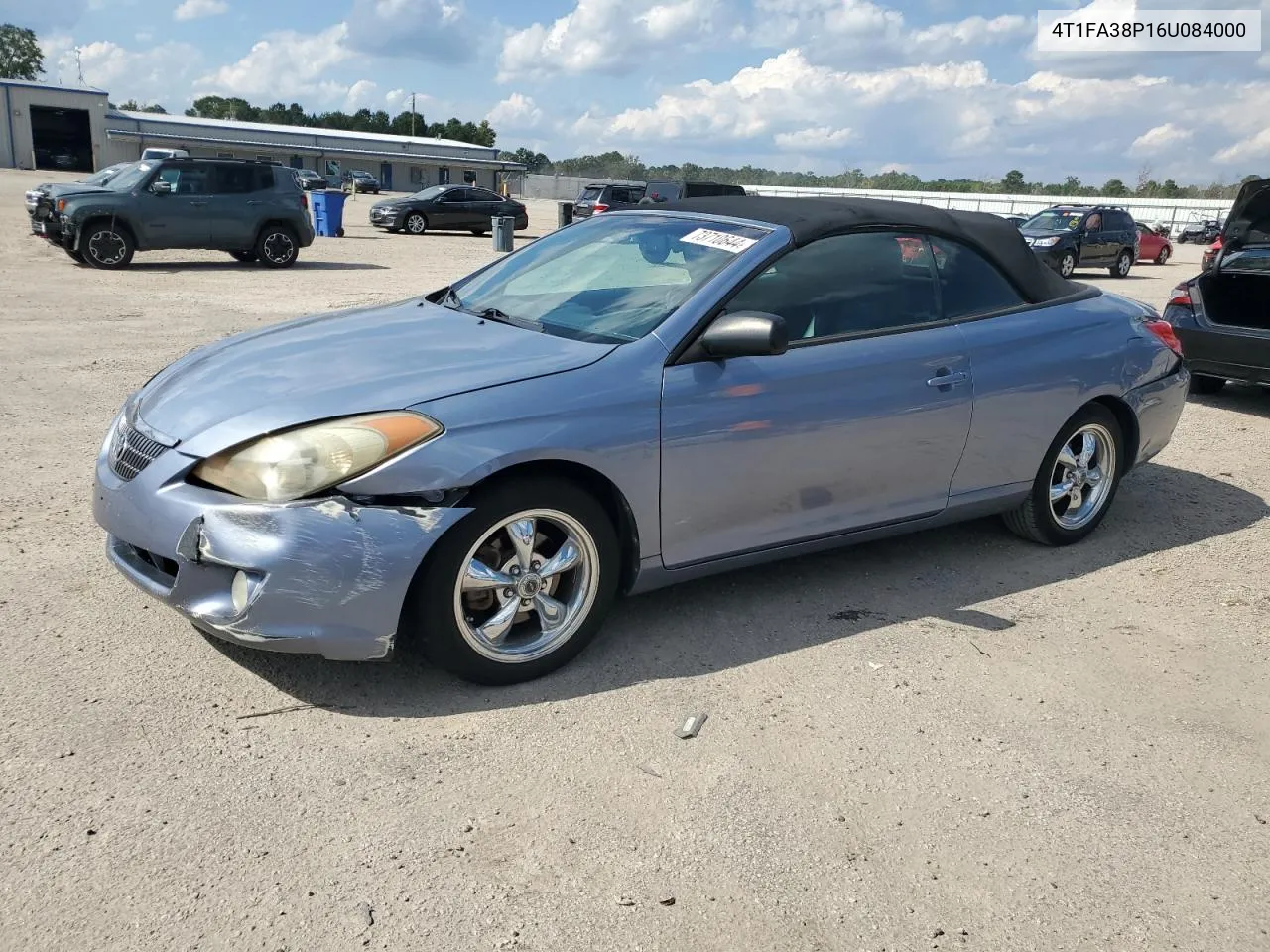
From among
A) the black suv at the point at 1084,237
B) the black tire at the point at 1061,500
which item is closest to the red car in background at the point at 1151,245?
the black suv at the point at 1084,237

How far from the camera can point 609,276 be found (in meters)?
4.21

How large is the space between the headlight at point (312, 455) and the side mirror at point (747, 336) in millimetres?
1037

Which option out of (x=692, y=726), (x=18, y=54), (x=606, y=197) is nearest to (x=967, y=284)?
(x=692, y=726)

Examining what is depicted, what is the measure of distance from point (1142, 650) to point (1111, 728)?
732mm

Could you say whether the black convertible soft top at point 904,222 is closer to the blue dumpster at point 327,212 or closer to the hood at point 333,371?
the hood at point 333,371

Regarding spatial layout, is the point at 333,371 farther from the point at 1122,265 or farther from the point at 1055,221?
the point at 1122,265

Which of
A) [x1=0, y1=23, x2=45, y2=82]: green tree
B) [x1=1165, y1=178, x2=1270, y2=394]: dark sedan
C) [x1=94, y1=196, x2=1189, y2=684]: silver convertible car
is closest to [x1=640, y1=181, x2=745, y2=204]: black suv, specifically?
[x1=1165, y1=178, x2=1270, y2=394]: dark sedan

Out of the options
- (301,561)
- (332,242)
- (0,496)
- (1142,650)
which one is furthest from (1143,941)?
(332,242)

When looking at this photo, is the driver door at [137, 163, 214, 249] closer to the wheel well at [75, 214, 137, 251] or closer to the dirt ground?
the wheel well at [75, 214, 137, 251]

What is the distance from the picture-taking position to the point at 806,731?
3.28 m

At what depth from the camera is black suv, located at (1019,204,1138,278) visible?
22.9 metres

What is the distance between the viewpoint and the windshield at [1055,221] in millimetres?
23188

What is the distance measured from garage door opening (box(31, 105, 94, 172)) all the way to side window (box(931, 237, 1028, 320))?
7275 cm

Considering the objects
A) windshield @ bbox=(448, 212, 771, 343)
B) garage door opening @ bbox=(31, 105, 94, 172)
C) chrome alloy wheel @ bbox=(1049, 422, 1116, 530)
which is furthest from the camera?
garage door opening @ bbox=(31, 105, 94, 172)
